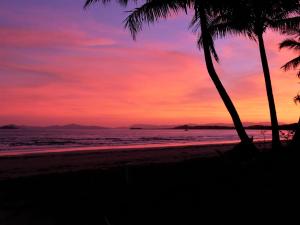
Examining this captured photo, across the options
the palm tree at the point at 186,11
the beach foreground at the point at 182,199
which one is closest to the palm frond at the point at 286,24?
the palm tree at the point at 186,11

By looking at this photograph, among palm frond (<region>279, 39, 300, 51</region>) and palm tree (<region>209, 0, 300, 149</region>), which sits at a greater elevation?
palm frond (<region>279, 39, 300, 51</region>)

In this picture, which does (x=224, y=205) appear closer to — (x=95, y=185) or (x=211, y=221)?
(x=211, y=221)

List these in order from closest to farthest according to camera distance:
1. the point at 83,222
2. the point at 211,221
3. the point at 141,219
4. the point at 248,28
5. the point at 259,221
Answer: the point at 259,221 → the point at 211,221 → the point at 141,219 → the point at 83,222 → the point at 248,28

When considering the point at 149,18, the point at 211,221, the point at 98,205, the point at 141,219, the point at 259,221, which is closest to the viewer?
the point at 259,221

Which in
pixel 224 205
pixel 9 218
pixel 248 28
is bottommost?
pixel 9 218

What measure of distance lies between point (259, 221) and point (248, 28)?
7.97 meters

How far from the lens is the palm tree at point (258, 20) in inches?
405

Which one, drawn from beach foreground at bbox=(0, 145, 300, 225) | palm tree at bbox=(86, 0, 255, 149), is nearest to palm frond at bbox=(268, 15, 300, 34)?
palm tree at bbox=(86, 0, 255, 149)

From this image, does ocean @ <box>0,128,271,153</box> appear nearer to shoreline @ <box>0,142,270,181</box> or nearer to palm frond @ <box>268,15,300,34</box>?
palm frond @ <box>268,15,300,34</box>

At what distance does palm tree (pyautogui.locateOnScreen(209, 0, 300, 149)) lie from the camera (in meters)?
10.3

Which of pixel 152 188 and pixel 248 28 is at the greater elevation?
pixel 248 28

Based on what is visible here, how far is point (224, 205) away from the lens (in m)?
4.90

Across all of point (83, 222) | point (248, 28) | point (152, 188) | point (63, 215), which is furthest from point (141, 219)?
point (248, 28)

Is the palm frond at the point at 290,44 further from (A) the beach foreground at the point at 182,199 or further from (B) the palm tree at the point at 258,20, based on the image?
(A) the beach foreground at the point at 182,199
